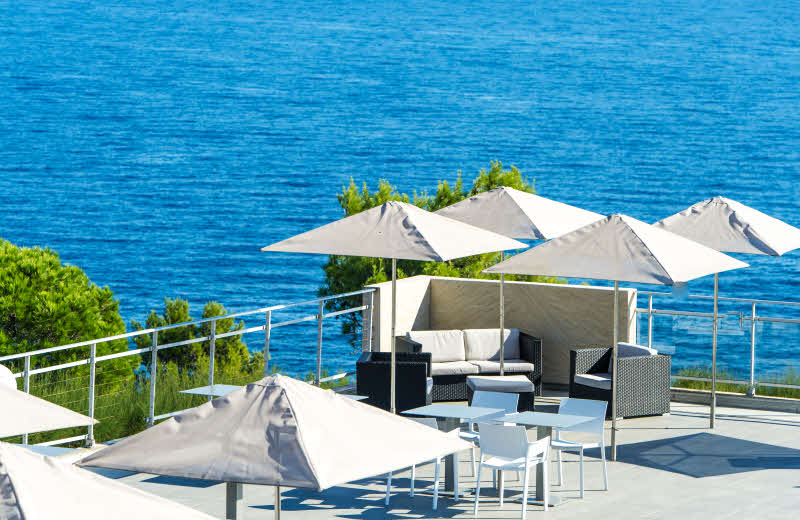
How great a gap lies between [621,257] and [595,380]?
8.97ft

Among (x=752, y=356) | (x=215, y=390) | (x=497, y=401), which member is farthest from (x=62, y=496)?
(x=752, y=356)

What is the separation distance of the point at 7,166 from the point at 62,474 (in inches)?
2803

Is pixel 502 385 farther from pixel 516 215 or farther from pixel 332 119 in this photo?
pixel 332 119

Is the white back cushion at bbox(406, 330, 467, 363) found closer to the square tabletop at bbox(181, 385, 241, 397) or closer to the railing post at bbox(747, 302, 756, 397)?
the square tabletop at bbox(181, 385, 241, 397)

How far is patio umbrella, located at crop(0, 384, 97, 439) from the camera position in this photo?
5527 millimetres

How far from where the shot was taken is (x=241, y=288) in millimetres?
53094

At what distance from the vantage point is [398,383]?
40.4ft

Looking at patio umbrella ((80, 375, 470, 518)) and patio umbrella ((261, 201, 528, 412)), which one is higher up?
patio umbrella ((261, 201, 528, 412))

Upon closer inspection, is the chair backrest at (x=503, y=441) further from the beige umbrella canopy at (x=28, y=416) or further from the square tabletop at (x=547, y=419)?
the beige umbrella canopy at (x=28, y=416)

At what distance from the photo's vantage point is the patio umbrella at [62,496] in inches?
137

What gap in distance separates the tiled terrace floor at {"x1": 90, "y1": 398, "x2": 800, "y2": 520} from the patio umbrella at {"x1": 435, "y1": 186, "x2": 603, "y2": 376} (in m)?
2.53

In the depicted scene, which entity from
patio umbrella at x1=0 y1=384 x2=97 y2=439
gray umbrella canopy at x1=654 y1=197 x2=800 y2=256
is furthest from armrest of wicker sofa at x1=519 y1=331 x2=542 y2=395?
patio umbrella at x1=0 y1=384 x2=97 y2=439

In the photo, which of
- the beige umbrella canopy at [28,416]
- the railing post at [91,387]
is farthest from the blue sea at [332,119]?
the beige umbrella canopy at [28,416]

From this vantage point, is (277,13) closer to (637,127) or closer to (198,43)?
(198,43)
